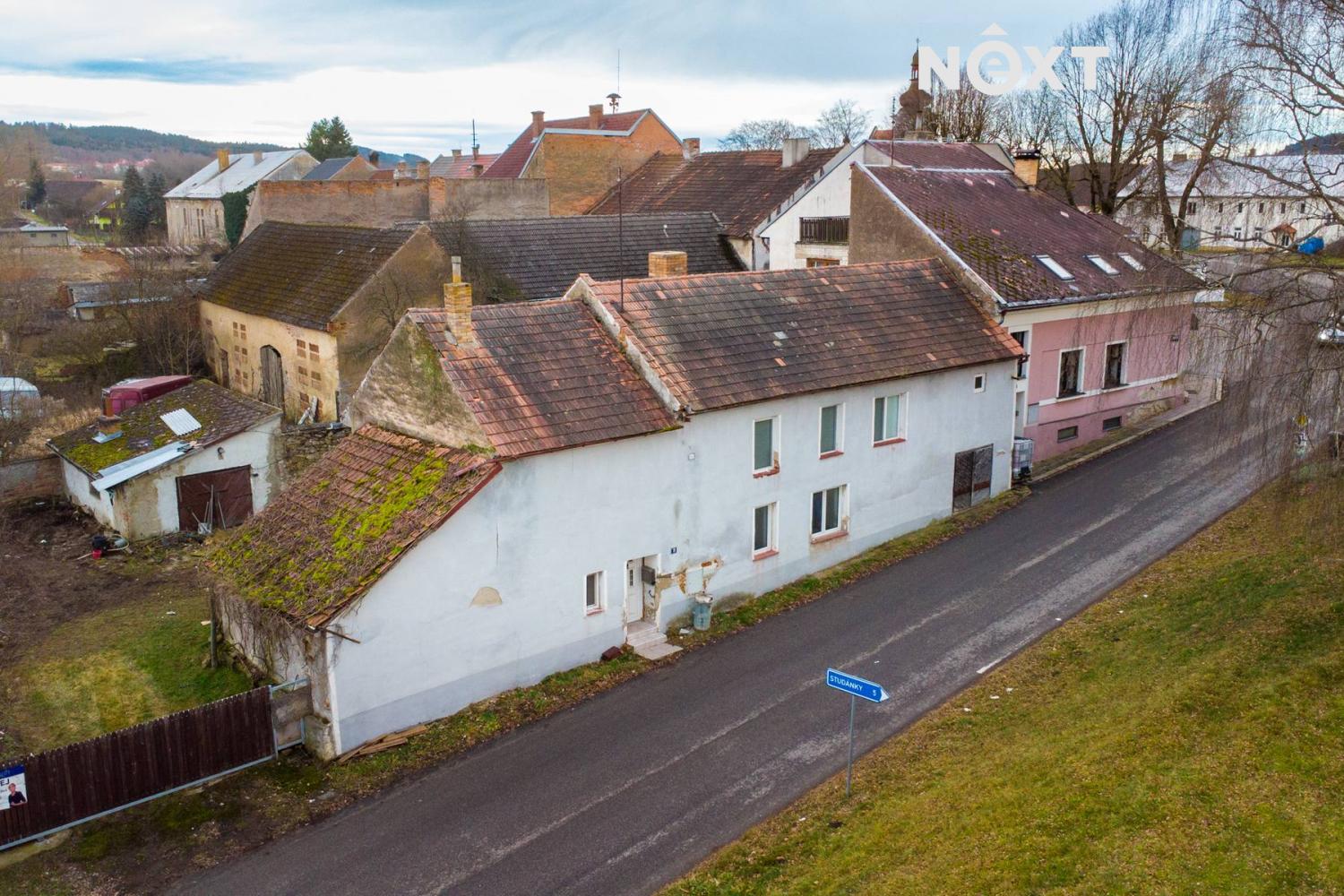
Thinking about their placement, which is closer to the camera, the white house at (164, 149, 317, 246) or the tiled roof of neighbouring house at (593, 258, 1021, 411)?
the tiled roof of neighbouring house at (593, 258, 1021, 411)

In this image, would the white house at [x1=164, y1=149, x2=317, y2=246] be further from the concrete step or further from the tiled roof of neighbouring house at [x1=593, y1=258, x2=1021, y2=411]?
the concrete step

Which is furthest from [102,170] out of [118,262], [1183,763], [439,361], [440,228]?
[1183,763]

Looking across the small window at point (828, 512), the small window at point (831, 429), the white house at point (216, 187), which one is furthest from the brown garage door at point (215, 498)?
the white house at point (216, 187)

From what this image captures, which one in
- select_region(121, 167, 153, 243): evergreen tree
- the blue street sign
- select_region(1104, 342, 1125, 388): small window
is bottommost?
the blue street sign

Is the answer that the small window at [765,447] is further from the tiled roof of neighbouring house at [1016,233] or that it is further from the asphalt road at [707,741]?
the tiled roof of neighbouring house at [1016,233]

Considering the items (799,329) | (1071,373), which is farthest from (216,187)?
(1071,373)

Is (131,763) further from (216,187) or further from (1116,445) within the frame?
(216,187)

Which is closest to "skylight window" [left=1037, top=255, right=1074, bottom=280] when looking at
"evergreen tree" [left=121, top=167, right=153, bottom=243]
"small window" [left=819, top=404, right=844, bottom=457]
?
"small window" [left=819, top=404, right=844, bottom=457]
